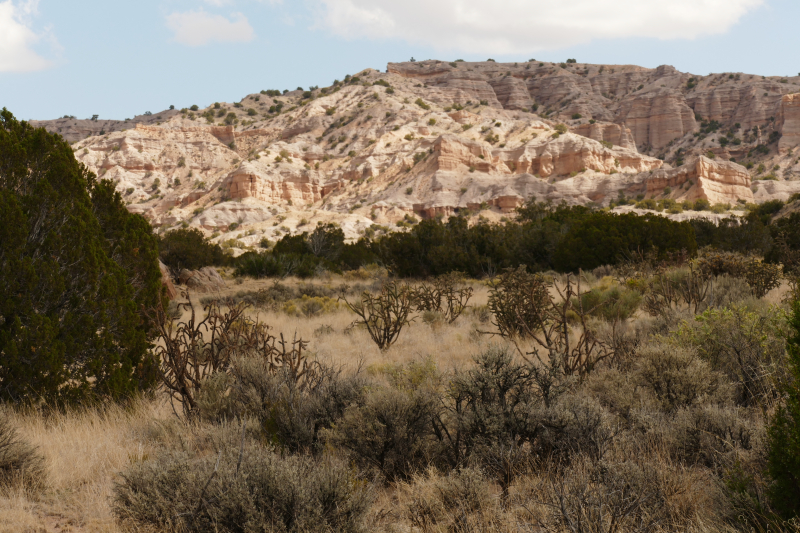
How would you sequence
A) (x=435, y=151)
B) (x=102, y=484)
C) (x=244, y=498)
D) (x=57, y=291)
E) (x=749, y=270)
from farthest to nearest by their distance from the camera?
(x=435, y=151), (x=749, y=270), (x=57, y=291), (x=102, y=484), (x=244, y=498)

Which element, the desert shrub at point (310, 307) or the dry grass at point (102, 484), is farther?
the desert shrub at point (310, 307)

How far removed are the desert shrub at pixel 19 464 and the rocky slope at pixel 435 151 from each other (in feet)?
130

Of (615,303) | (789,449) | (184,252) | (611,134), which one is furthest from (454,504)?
(611,134)

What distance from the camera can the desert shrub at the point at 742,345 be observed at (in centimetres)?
431

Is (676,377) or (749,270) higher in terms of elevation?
(749,270)

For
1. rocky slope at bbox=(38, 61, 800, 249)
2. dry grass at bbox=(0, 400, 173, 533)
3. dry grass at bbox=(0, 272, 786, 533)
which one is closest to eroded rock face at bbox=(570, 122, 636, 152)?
rocky slope at bbox=(38, 61, 800, 249)

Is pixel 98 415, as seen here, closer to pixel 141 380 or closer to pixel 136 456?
pixel 141 380

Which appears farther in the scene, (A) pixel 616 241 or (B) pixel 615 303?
(A) pixel 616 241

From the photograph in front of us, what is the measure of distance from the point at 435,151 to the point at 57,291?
5625cm

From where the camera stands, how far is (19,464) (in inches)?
124

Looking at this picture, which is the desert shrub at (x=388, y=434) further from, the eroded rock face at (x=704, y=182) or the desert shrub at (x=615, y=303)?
the eroded rock face at (x=704, y=182)

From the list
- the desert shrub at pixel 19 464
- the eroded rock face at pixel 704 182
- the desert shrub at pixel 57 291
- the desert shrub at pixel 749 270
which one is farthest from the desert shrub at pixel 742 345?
the eroded rock face at pixel 704 182

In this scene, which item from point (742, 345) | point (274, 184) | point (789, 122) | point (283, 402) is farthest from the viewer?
point (789, 122)

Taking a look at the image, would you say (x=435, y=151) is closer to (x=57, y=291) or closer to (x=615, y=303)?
(x=615, y=303)
